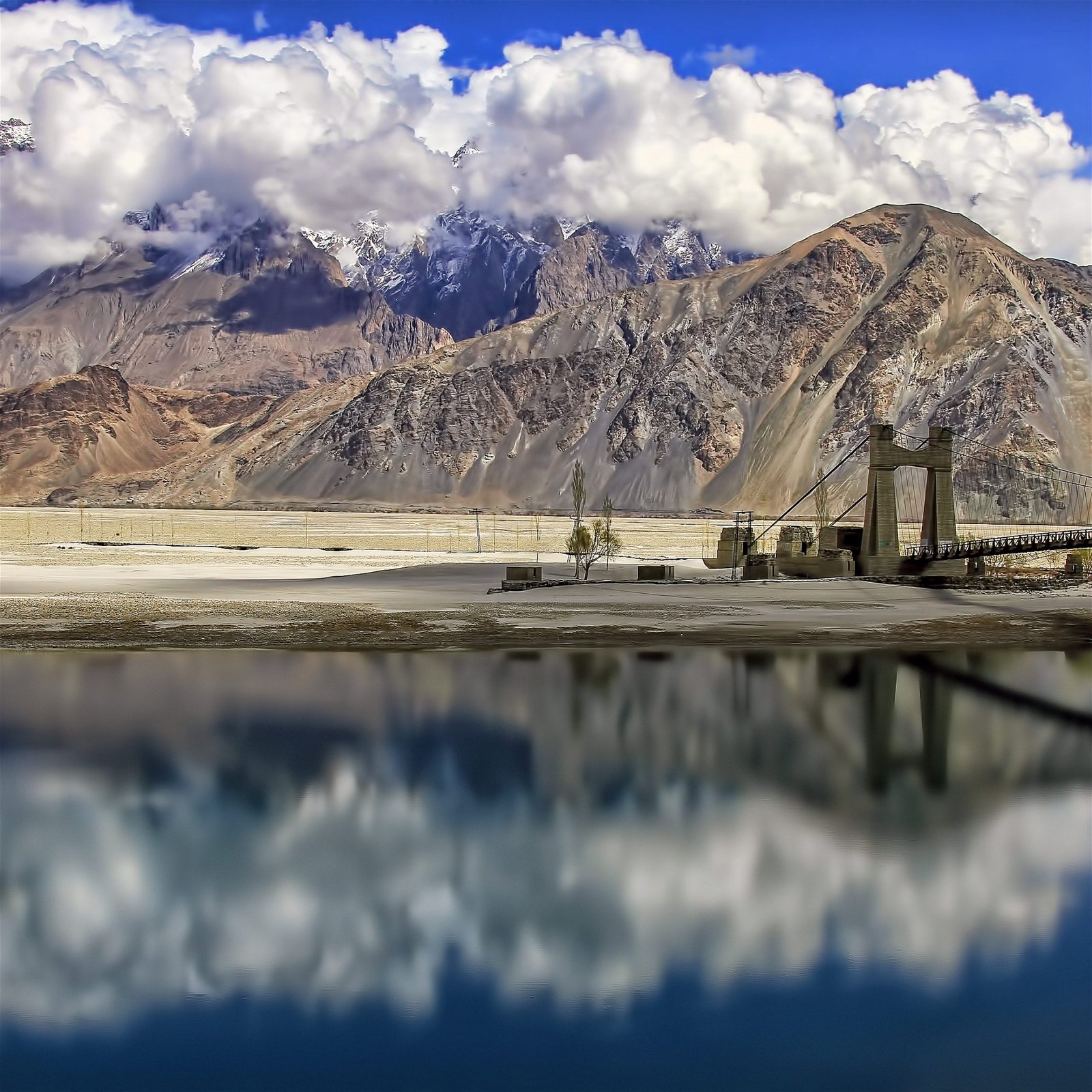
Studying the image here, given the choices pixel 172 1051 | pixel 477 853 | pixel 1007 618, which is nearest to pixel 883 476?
pixel 1007 618

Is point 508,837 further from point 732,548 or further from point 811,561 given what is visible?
point 732,548

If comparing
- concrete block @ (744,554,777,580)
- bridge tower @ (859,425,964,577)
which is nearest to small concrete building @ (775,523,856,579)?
concrete block @ (744,554,777,580)

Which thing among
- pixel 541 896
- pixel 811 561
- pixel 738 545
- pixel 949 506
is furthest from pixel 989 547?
pixel 541 896

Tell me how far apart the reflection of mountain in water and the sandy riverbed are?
30.4 feet

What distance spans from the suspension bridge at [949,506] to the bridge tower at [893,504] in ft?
0.14

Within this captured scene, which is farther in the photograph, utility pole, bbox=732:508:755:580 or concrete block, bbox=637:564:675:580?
utility pole, bbox=732:508:755:580

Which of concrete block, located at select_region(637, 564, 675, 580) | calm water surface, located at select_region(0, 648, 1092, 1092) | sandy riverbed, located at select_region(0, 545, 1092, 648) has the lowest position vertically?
calm water surface, located at select_region(0, 648, 1092, 1092)

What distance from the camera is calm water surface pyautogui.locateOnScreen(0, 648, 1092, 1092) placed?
10.4 m

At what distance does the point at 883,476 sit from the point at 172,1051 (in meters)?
54.1

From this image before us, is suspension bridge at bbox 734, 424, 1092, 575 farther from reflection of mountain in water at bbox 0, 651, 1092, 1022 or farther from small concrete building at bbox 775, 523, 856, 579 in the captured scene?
reflection of mountain in water at bbox 0, 651, 1092, 1022

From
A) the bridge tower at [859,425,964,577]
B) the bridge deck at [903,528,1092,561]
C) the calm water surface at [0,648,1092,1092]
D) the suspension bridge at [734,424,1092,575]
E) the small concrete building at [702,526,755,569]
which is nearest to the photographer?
the calm water surface at [0,648,1092,1092]

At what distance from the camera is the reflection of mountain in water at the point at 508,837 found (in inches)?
478

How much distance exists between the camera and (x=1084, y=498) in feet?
543

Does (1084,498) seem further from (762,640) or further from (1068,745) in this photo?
(1068,745)
